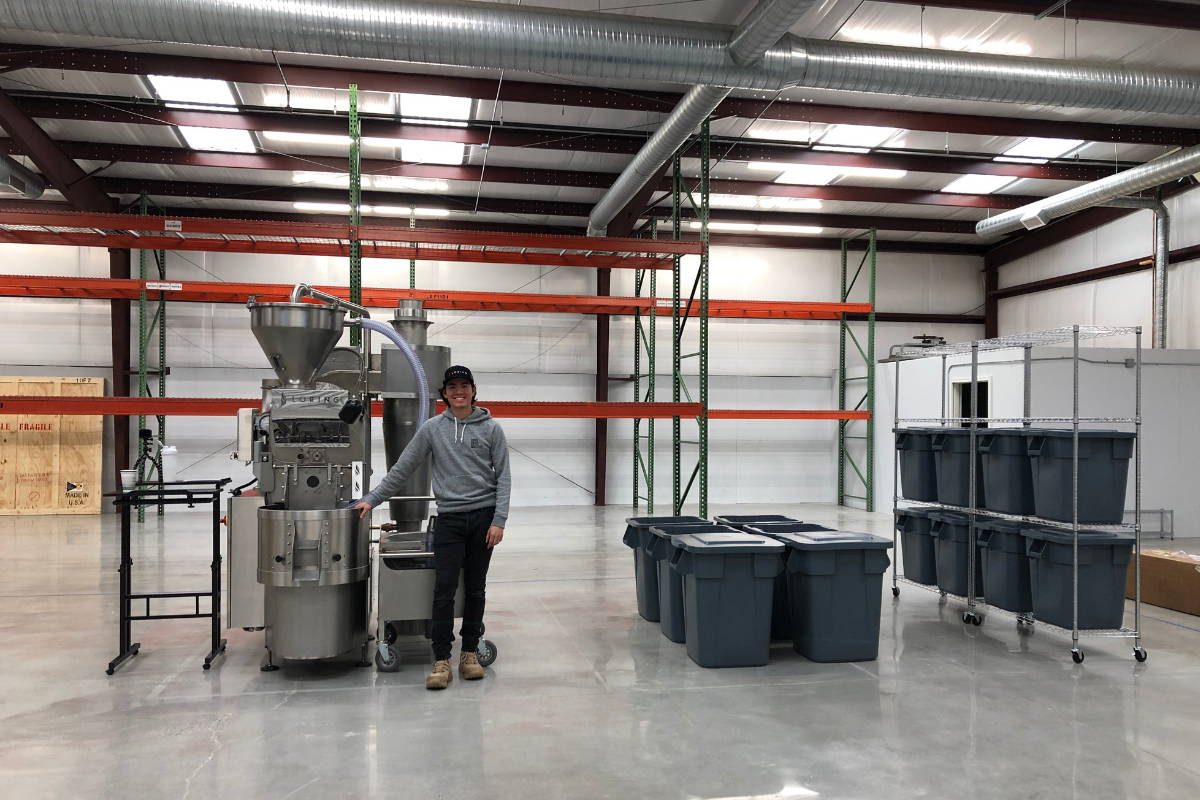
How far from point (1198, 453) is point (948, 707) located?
9219 mm

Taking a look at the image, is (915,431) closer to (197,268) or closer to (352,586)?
(352,586)

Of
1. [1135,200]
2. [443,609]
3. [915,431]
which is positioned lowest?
[443,609]

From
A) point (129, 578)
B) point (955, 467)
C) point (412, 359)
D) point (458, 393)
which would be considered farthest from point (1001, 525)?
point (129, 578)

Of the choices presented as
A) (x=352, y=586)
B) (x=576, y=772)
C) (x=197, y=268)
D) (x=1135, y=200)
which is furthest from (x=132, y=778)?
(x=1135, y=200)

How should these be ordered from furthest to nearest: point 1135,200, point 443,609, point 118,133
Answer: point 1135,200, point 118,133, point 443,609

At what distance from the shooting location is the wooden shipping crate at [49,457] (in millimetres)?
12766

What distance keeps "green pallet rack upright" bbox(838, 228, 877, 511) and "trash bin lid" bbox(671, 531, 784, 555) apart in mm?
9851

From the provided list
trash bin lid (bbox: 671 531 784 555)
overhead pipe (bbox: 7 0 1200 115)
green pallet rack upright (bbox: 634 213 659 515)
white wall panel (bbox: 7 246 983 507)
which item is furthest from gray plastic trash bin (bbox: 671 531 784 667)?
white wall panel (bbox: 7 246 983 507)

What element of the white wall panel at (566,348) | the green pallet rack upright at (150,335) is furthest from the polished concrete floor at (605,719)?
the white wall panel at (566,348)

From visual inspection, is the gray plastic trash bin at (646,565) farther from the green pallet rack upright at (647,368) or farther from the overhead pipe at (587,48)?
the green pallet rack upright at (647,368)

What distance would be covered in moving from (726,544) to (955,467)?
8.31ft

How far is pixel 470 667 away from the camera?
4.82m

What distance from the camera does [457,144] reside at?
423 inches

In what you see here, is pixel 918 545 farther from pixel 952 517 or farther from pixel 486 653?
pixel 486 653
